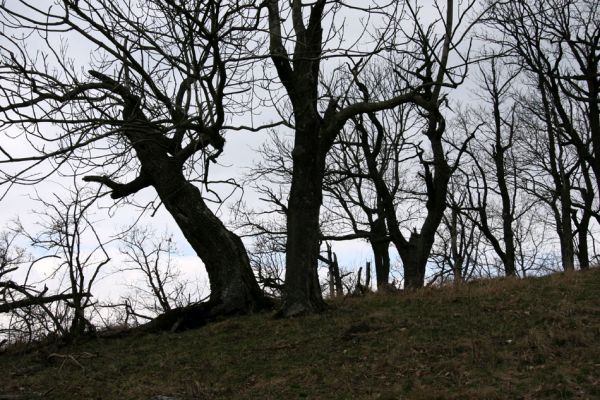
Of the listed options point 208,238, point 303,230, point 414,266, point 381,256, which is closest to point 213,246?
point 208,238

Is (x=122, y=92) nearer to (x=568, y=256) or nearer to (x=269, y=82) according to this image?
(x=269, y=82)

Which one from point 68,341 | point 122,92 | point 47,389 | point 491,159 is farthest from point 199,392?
point 491,159

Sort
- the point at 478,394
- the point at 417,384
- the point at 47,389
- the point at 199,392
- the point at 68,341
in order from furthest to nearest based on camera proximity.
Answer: the point at 68,341 < the point at 47,389 < the point at 199,392 < the point at 417,384 < the point at 478,394

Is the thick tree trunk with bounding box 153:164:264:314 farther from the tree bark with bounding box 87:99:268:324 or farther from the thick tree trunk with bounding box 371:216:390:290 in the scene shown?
the thick tree trunk with bounding box 371:216:390:290

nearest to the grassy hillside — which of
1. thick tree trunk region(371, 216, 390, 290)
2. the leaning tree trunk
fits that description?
the leaning tree trunk

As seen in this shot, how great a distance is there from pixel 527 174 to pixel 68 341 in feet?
76.5

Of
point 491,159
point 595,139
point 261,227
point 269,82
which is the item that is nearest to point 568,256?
point 595,139

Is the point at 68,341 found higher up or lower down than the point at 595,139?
lower down

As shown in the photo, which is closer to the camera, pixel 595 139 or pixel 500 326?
pixel 500 326

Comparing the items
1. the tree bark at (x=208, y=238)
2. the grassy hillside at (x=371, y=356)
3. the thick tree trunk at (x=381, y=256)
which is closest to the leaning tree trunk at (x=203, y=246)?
the tree bark at (x=208, y=238)

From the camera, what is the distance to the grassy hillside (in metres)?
5.64

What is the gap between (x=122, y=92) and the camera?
6848 mm

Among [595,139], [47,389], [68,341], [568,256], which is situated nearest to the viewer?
[47,389]

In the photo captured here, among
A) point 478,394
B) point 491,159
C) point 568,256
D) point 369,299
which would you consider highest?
point 491,159
